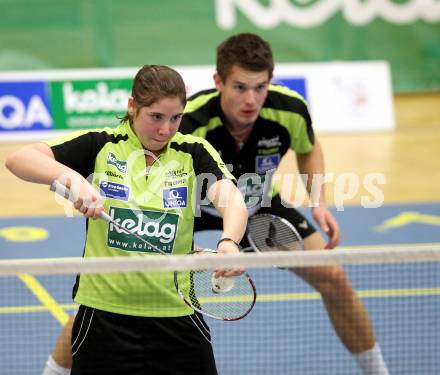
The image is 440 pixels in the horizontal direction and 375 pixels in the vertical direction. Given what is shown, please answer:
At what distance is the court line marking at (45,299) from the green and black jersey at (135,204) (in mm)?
2403

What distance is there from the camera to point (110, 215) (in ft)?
12.1

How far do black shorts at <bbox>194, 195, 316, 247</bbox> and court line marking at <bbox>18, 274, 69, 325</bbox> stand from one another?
1310 millimetres

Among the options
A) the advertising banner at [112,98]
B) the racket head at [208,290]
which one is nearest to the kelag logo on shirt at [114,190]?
the racket head at [208,290]

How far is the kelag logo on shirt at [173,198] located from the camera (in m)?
3.65

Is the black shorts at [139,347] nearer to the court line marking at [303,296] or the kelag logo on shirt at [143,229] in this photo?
the kelag logo on shirt at [143,229]

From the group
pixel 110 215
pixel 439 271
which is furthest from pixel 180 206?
pixel 439 271

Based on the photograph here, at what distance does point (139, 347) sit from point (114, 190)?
0.64 meters

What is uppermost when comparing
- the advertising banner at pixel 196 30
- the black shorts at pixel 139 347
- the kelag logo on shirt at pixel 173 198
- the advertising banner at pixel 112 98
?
the advertising banner at pixel 196 30

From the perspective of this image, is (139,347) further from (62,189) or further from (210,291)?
(62,189)

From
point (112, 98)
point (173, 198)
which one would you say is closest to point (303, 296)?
point (173, 198)

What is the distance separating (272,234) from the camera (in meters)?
5.24

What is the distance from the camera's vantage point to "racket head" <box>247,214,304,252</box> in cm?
516

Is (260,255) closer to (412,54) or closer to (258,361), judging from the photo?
(258,361)

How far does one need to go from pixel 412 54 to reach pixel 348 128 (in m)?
2.00
